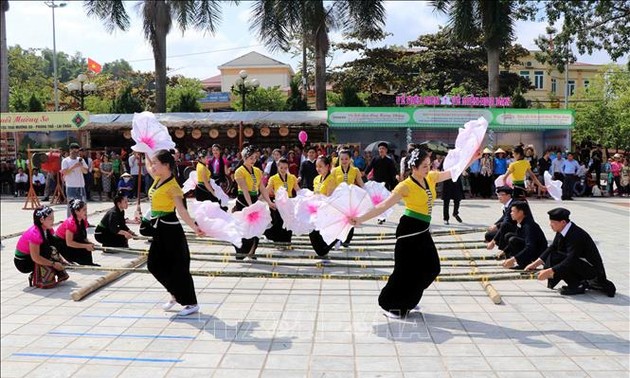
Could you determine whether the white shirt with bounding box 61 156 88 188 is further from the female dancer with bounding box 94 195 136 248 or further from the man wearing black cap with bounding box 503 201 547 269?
the man wearing black cap with bounding box 503 201 547 269

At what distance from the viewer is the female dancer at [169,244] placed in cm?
582

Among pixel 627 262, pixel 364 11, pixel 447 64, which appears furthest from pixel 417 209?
pixel 447 64

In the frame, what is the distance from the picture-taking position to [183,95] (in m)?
25.5

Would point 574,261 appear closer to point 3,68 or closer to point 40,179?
point 40,179

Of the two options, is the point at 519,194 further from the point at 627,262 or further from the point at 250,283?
the point at 250,283

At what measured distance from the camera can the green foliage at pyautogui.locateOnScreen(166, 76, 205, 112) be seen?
25.3 m

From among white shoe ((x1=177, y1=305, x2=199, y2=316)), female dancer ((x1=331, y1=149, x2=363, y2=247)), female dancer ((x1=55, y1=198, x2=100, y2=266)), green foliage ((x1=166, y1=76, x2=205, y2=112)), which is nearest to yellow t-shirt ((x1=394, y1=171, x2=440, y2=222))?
white shoe ((x1=177, y1=305, x2=199, y2=316))

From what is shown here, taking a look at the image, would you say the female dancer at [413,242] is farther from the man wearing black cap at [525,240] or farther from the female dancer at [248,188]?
the female dancer at [248,188]

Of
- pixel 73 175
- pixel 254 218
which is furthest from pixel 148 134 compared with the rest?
pixel 73 175

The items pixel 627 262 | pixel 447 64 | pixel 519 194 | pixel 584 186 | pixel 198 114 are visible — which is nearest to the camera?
pixel 627 262

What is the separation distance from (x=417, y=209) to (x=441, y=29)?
33880 millimetres

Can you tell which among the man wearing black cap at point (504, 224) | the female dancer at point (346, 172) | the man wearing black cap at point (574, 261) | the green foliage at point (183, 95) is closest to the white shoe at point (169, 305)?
the female dancer at point (346, 172)

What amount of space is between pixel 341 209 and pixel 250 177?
3.11m

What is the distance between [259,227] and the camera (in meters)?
7.65
